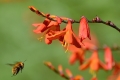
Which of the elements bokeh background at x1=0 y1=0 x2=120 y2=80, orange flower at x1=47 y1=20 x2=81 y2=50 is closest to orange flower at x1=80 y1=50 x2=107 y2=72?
orange flower at x1=47 y1=20 x2=81 y2=50

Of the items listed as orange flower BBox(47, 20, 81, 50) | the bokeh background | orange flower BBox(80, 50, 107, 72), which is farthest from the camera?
the bokeh background

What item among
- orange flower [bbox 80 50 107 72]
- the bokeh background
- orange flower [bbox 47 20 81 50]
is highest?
the bokeh background

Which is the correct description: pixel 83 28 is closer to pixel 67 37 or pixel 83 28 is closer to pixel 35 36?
pixel 67 37

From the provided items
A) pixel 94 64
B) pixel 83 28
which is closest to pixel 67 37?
pixel 83 28

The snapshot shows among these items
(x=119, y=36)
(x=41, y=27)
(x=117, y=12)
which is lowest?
(x=41, y=27)

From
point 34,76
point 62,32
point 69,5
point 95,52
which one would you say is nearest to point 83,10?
point 69,5

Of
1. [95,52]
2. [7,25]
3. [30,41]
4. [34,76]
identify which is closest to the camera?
[95,52]

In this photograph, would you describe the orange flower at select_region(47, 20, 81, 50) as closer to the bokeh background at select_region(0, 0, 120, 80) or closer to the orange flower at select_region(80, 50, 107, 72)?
the orange flower at select_region(80, 50, 107, 72)

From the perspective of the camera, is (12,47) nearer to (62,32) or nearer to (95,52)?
(95,52)
